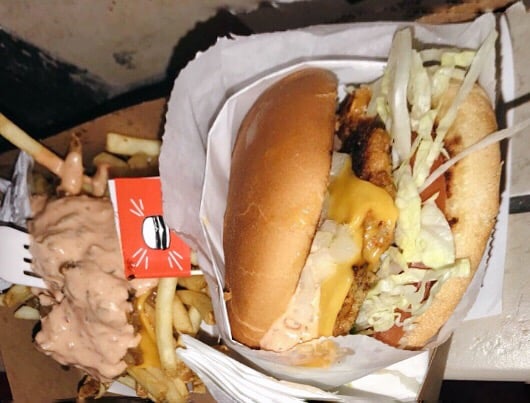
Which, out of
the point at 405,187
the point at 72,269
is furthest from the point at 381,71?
the point at 72,269

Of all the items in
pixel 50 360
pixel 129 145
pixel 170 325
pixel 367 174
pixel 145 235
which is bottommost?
pixel 50 360

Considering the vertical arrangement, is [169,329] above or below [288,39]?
below

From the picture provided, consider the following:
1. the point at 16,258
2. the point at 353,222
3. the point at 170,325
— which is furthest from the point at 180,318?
the point at 353,222

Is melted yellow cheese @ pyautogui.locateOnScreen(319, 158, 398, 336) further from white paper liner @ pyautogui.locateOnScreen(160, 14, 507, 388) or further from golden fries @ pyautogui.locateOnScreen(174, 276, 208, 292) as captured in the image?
golden fries @ pyautogui.locateOnScreen(174, 276, 208, 292)

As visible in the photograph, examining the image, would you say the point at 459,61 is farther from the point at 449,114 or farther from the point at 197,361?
the point at 197,361

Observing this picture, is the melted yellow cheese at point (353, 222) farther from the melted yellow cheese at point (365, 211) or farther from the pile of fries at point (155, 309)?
the pile of fries at point (155, 309)

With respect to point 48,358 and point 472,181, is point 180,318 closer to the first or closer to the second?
point 48,358
